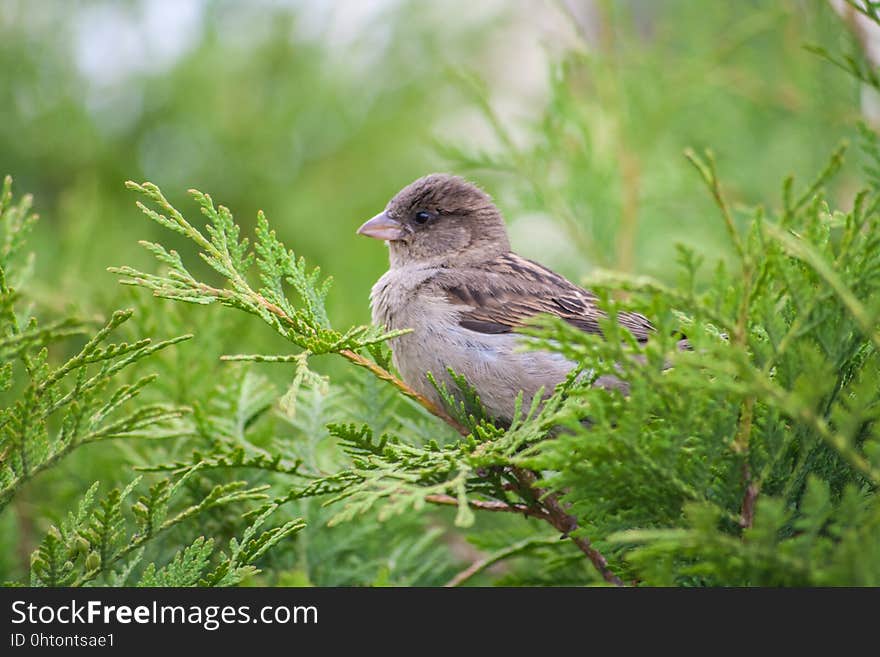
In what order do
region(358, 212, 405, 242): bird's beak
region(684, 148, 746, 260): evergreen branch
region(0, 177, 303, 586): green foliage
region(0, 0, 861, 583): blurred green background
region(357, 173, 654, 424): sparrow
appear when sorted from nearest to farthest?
region(684, 148, 746, 260): evergreen branch, region(0, 177, 303, 586): green foliage, region(357, 173, 654, 424): sparrow, region(358, 212, 405, 242): bird's beak, region(0, 0, 861, 583): blurred green background

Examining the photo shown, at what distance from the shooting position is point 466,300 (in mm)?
3105

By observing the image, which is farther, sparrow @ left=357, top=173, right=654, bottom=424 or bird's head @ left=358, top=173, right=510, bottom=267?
bird's head @ left=358, top=173, right=510, bottom=267

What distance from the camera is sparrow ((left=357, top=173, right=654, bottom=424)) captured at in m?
2.79

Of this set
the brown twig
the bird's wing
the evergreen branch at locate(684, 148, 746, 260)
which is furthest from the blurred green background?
the evergreen branch at locate(684, 148, 746, 260)

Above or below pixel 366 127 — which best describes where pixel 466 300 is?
below

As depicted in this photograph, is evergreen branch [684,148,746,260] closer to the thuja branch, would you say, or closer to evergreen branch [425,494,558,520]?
the thuja branch

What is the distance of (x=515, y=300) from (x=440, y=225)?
0.71 meters

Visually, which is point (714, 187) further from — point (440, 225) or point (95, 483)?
point (440, 225)

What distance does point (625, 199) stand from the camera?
4062mm

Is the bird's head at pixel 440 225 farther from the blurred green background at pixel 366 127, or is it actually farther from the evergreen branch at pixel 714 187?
the evergreen branch at pixel 714 187

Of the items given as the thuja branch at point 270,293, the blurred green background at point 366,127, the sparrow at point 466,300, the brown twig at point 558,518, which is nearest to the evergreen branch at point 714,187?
the thuja branch at point 270,293

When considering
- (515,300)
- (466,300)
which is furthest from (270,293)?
(515,300)
